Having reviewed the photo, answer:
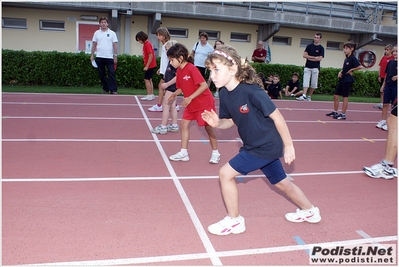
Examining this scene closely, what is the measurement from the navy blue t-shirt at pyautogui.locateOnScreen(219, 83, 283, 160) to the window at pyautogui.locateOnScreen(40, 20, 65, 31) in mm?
16560

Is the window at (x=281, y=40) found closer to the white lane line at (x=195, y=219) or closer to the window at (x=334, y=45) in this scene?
the window at (x=334, y=45)

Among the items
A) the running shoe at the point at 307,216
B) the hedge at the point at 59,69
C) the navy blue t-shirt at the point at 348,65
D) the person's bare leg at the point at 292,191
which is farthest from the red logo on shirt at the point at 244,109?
the hedge at the point at 59,69

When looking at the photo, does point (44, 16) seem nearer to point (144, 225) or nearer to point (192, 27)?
point (192, 27)

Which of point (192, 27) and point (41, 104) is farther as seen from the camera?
point (192, 27)

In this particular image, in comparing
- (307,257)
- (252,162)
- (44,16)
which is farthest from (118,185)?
(44,16)

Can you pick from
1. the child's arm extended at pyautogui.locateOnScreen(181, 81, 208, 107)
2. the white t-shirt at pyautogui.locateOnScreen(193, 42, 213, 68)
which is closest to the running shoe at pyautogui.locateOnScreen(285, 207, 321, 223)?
the child's arm extended at pyautogui.locateOnScreen(181, 81, 208, 107)

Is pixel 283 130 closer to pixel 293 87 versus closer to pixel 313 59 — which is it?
pixel 313 59

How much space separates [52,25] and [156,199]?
1591 centimetres

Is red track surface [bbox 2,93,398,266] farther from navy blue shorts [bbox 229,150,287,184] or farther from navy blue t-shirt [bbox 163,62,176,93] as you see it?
navy blue t-shirt [bbox 163,62,176,93]

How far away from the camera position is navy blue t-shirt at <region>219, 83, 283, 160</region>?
11.2 ft

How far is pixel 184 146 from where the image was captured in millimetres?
5918

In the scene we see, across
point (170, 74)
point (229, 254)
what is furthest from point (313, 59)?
point (229, 254)

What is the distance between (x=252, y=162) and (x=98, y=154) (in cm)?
334

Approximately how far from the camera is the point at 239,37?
2067cm
